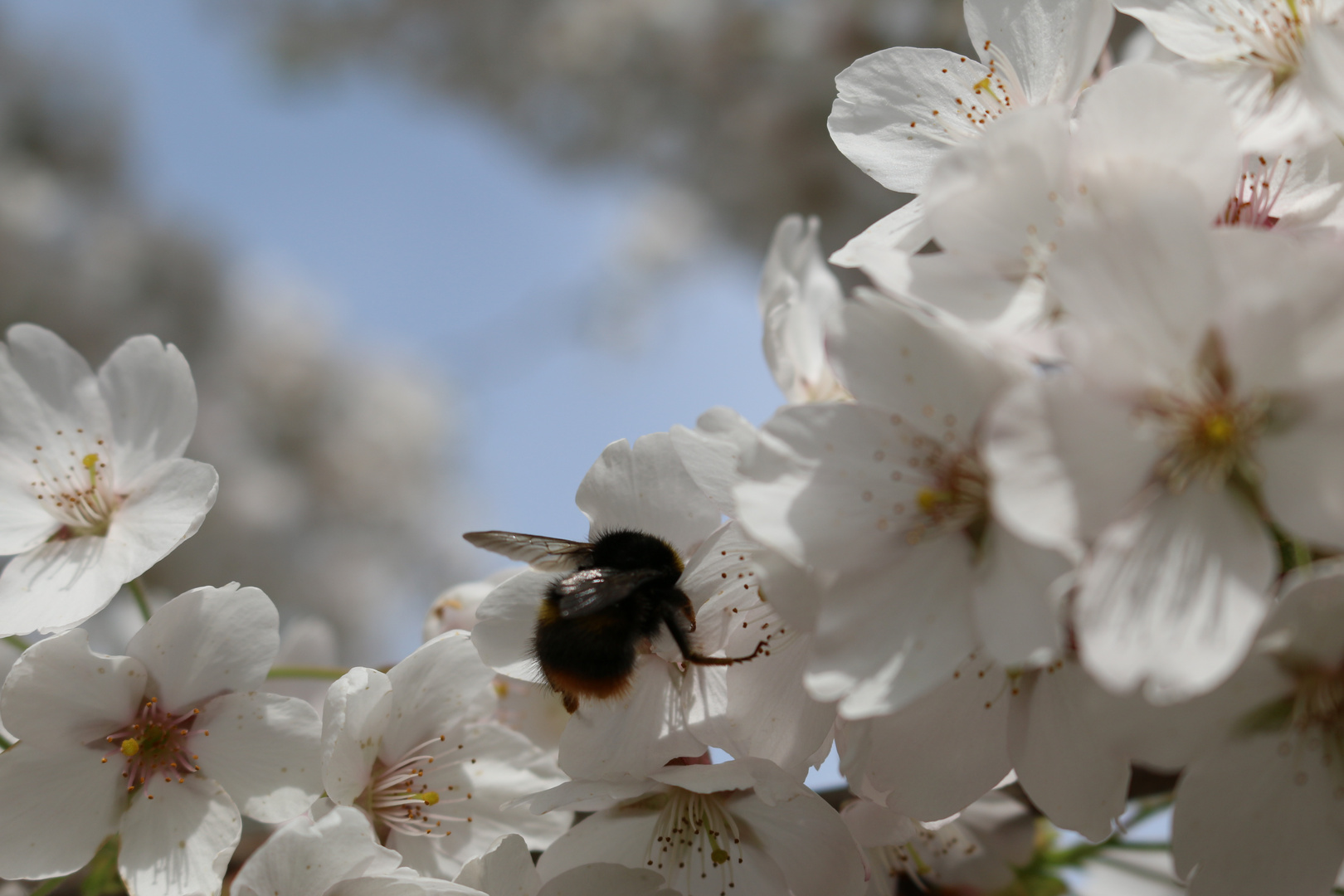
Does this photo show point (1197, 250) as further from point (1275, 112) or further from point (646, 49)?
Answer: point (646, 49)

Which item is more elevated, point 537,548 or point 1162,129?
point 1162,129

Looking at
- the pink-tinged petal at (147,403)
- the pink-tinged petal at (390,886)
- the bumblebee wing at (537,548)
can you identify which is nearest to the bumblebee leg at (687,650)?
the bumblebee wing at (537,548)

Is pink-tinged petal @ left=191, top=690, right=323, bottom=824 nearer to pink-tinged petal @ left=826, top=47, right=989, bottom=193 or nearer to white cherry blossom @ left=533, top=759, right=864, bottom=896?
white cherry blossom @ left=533, top=759, right=864, bottom=896

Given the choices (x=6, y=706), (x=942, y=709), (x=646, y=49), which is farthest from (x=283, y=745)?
(x=646, y=49)

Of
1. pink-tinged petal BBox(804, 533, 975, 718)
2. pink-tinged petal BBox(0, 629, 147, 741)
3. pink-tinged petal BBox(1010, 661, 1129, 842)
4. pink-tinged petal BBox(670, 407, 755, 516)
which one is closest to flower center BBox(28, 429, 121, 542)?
pink-tinged petal BBox(0, 629, 147, 741)

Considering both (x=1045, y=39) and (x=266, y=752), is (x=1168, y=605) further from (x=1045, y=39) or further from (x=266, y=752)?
(x=266, y=752)

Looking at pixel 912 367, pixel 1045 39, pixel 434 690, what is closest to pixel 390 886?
pixel 434 690

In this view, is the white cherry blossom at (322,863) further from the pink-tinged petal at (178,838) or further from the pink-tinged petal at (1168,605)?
the pink-tinged petal at (1168,605)
